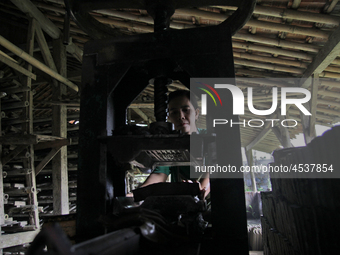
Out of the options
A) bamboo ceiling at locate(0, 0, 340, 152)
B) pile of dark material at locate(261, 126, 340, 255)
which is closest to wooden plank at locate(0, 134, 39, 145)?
bamboo ceiling at locate(0, 0, 340, 152)

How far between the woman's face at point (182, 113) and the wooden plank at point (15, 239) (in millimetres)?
4844

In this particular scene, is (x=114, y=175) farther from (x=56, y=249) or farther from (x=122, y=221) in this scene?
(x=56, y=249)

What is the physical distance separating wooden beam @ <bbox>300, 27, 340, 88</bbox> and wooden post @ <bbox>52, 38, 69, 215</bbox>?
21.6 feet

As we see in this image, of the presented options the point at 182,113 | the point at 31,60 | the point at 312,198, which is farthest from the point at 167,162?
the point at 31,60

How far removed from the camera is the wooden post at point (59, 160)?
7.25 m

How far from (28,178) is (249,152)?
13.3 m

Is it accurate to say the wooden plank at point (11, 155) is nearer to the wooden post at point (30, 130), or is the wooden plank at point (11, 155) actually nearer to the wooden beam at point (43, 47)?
the wooden post at point (30, 130)

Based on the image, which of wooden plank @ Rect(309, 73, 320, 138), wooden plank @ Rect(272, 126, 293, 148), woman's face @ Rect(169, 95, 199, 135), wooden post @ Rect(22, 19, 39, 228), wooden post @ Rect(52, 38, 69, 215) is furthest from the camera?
wooden plank @ Rect(272, 126, 293, 148)

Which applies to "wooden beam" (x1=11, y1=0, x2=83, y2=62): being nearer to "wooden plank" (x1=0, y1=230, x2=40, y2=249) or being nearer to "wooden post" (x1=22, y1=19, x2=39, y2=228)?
"wooden post" (x1=22, y1=19, x2=39, y2=228)

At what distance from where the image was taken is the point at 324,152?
141 cm

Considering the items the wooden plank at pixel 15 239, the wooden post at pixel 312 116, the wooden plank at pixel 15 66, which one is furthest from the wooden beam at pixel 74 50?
the wooden post at pixel 312 116

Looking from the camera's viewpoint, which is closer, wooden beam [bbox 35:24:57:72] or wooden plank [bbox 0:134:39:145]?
wooden plank [bbox 0:134:39:145]

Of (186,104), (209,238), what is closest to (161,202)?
(209,238)

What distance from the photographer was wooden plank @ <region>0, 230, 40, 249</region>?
5381mm
